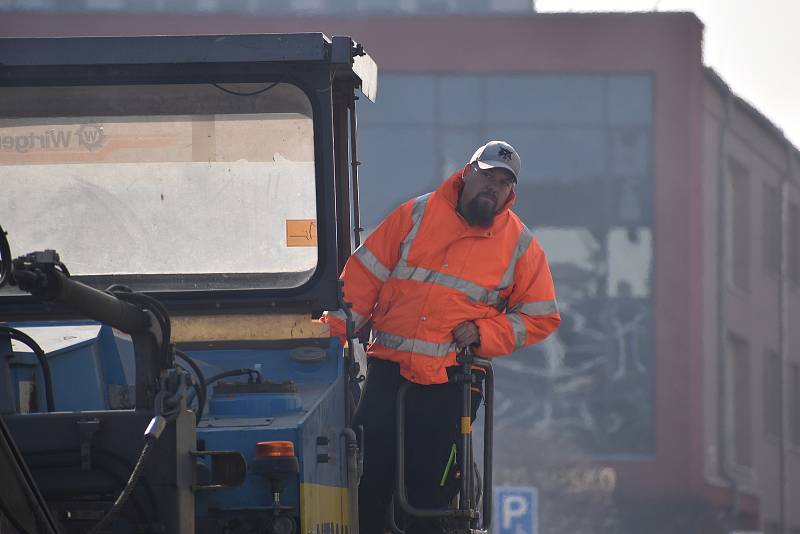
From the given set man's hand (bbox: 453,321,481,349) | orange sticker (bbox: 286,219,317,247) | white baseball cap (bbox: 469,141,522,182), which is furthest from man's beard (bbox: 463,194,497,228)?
orange sticker (bbox: 286,219,317,247)

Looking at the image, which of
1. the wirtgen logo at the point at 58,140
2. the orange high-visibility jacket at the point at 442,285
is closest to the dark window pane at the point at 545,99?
the orange high-visibility jacket at the point at 442,285

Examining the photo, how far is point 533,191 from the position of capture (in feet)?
92.4

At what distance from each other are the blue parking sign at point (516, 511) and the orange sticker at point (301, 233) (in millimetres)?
10695

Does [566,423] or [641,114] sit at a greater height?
[641,114]

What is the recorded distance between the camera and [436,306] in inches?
229

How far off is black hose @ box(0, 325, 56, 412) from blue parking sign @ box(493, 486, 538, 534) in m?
11.7

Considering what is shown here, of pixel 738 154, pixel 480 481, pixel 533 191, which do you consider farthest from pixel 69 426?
pixel 738 154

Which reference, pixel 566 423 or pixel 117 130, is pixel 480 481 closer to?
pixel 117 130

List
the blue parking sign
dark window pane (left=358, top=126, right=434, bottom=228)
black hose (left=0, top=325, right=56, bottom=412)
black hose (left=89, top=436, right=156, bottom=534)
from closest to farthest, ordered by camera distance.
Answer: black hose (left=89, top=436, right=156, bottom=534), black hose (left=0, top=325, right=56, bottom=412), the blue parking sign, dark window pane (left=358, top=126, right=434, bottom=228)

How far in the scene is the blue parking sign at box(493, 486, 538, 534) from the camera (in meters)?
15.8

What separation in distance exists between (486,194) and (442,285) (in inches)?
14.3

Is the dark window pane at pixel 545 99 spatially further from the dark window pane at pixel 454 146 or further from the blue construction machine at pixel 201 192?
the blue construction machine at pixel 201 192

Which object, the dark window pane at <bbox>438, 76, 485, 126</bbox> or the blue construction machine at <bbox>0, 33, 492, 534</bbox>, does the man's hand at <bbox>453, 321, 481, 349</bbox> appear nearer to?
the blue construction machine at <bbox>0, 33, 492, 534</bbox>

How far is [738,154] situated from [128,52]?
25.3m
